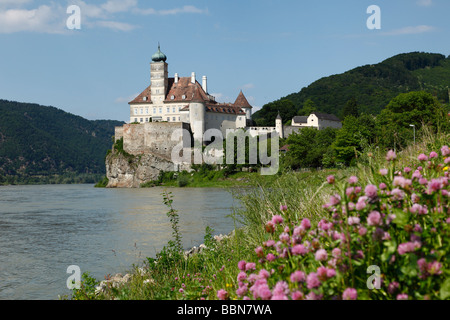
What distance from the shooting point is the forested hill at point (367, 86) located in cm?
9153

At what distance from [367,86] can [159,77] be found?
203ft

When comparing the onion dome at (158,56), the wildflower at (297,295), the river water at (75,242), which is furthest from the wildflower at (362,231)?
the onion dome at (158,56)

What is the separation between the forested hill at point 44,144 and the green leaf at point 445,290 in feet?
356

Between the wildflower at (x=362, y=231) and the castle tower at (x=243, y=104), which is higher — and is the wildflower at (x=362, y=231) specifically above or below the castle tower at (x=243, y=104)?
below

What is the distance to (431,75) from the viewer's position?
115375mm

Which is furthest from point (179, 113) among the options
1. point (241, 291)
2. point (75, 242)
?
point (241, 291)

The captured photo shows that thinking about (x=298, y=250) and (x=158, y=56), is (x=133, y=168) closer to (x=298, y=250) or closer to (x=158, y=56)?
(x=158, y=56)

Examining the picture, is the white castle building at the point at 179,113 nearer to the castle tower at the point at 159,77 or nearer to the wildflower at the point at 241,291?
the castle tower at the point at 159,77

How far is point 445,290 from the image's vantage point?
2783mm

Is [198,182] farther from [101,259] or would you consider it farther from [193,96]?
[101,259]

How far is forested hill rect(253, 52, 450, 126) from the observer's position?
9153cm

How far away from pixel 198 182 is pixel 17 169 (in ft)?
268

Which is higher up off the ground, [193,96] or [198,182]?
[193,96]
